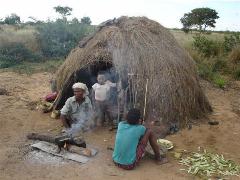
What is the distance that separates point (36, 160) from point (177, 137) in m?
2.77

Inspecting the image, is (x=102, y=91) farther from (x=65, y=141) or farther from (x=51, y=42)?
(x=51, y=42)

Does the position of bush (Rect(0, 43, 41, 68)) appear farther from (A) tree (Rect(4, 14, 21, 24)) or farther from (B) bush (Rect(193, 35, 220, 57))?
(A) tree (Rect(4, 14, 21, 24))

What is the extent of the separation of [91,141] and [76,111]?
29.6 inches

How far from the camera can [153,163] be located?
240 inches

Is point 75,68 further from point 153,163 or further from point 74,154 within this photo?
point 153,163

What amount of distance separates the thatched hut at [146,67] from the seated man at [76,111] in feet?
2.73

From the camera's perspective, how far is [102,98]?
775 centimetres

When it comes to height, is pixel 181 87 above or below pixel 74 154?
above

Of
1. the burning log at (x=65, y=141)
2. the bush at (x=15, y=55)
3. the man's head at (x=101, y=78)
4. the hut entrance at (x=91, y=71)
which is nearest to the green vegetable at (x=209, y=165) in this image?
the burning log at (x=65, y=141)

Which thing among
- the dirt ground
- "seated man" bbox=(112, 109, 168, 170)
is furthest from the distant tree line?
"seated man" bbox=(112, 109, 168, 170)

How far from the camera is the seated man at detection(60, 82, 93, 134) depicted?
7.36m

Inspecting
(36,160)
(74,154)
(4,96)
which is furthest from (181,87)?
(4,96)

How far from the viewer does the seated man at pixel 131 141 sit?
5738mm

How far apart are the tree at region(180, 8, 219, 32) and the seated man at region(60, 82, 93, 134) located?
2867 centimetres
